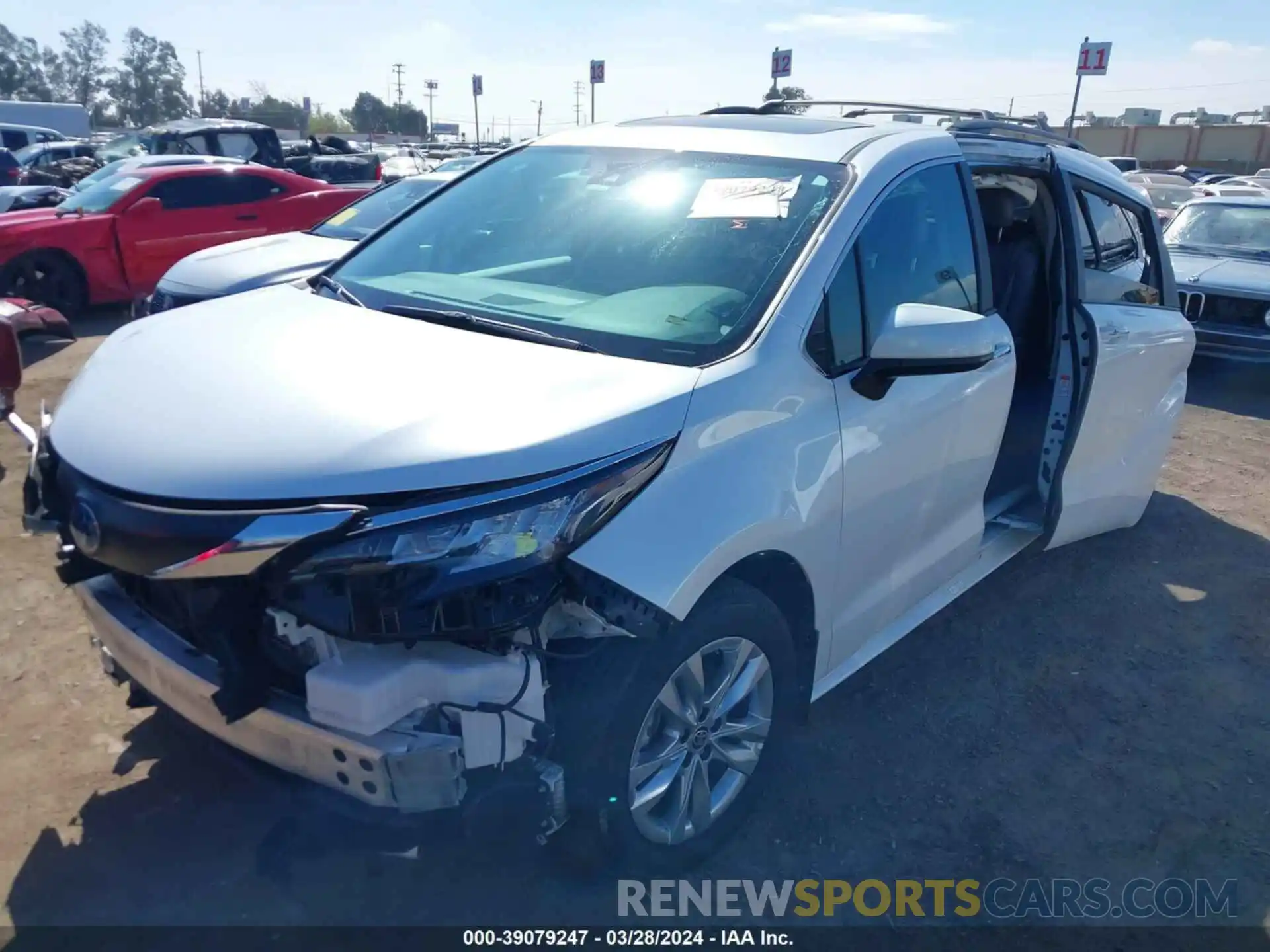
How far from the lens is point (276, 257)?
7.10m

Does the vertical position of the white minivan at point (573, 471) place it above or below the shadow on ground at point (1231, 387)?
above

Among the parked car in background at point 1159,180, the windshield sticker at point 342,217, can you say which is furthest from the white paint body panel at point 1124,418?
the parked car in background at point 1159,180

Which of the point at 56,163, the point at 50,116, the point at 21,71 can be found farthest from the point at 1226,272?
the point at 21,71

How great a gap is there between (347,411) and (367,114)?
9108 cm

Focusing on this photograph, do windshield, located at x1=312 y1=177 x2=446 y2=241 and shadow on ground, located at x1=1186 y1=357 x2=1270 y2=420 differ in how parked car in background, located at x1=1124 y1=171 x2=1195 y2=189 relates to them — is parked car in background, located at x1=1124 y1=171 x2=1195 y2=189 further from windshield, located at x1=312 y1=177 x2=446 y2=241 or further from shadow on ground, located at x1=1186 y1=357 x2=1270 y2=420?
windshield, located at x1=312 y1=177 x2=446 y2=241

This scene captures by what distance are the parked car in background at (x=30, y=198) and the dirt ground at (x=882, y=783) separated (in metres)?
10.8

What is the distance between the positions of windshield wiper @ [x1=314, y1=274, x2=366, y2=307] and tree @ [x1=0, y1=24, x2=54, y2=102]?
326 ft

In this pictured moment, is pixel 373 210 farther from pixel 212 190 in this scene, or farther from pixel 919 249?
pixel 919 249

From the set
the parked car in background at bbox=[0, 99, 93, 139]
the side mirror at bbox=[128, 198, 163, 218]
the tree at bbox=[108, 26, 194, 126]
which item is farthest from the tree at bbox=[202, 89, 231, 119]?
the side mirror at bbox=[128, 198, 163, 218]

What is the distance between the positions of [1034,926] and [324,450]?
223cm

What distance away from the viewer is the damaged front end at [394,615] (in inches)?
76.0

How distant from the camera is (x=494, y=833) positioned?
207 cm

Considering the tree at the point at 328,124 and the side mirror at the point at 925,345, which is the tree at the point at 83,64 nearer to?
the tree at the point at 328,124

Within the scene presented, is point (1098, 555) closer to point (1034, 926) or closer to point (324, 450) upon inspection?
point (1034, 926)
